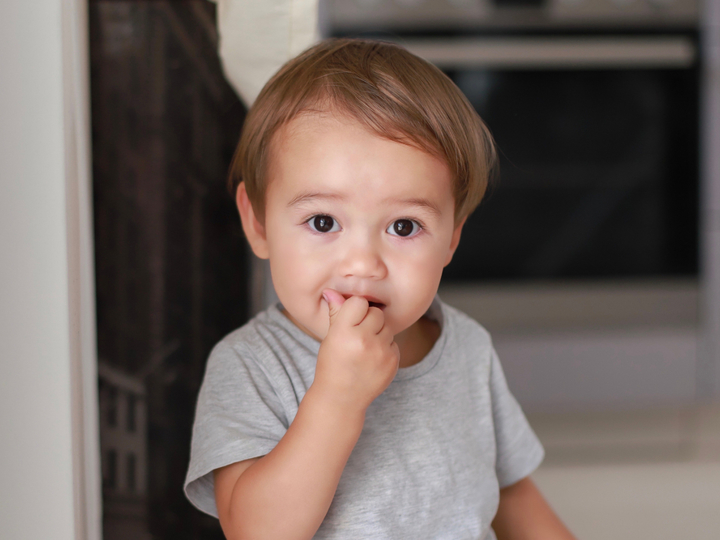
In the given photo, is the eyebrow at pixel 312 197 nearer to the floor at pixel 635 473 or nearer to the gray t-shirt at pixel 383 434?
the gray t-shirt at pixel 383 434

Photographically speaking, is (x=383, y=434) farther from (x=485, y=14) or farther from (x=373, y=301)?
(x=485, y=14)

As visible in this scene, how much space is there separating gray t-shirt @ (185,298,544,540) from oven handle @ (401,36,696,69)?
3.16ft

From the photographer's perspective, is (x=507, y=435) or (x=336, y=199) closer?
(x=336, y=199)

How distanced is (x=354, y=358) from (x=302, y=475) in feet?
0.31

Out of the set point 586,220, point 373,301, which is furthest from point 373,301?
point 586,220

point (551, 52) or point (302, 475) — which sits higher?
point (551, 52)

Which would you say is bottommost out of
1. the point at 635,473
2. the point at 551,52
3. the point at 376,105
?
the point at 635,473

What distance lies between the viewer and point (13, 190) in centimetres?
44

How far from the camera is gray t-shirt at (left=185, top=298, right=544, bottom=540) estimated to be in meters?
0.54

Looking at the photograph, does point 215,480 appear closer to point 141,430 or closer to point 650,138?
point 141,430

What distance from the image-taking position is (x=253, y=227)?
64 cm

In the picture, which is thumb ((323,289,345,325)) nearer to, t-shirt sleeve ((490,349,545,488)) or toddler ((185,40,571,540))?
toddler ((185,40,571,540))

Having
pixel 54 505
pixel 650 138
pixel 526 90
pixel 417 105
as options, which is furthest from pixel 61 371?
pixel 650 138

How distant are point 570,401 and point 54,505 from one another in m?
1.39
